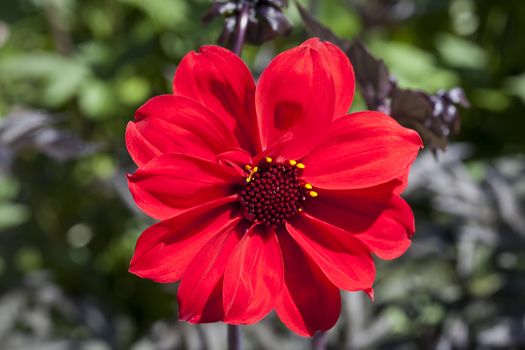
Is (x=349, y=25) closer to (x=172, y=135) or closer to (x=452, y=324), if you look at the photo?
(x=452, y=324)

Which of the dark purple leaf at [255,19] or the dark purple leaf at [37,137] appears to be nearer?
the dark purple leaf at [255,19]

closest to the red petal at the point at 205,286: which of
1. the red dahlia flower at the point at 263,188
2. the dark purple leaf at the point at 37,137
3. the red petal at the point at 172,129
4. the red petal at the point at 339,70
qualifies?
the red dahlia flower at the point at 263,188

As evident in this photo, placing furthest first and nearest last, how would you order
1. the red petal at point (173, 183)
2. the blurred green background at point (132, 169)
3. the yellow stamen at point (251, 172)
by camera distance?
1. the blurred green background at point (132, 169)
2. the yellow stamen at point (251, 172)
3. the red petal at point (173, 183)

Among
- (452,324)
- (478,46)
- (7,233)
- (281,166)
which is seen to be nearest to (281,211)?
(281,166)

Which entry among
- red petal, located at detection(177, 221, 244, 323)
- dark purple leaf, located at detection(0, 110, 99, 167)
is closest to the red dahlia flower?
red petal, located at detection(177, 221, 244, 323)

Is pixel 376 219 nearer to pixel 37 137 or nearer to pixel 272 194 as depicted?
pixel 272 194

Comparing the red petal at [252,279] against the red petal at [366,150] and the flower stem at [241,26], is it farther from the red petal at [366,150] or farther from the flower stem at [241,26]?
the flower stem at [241,26]
